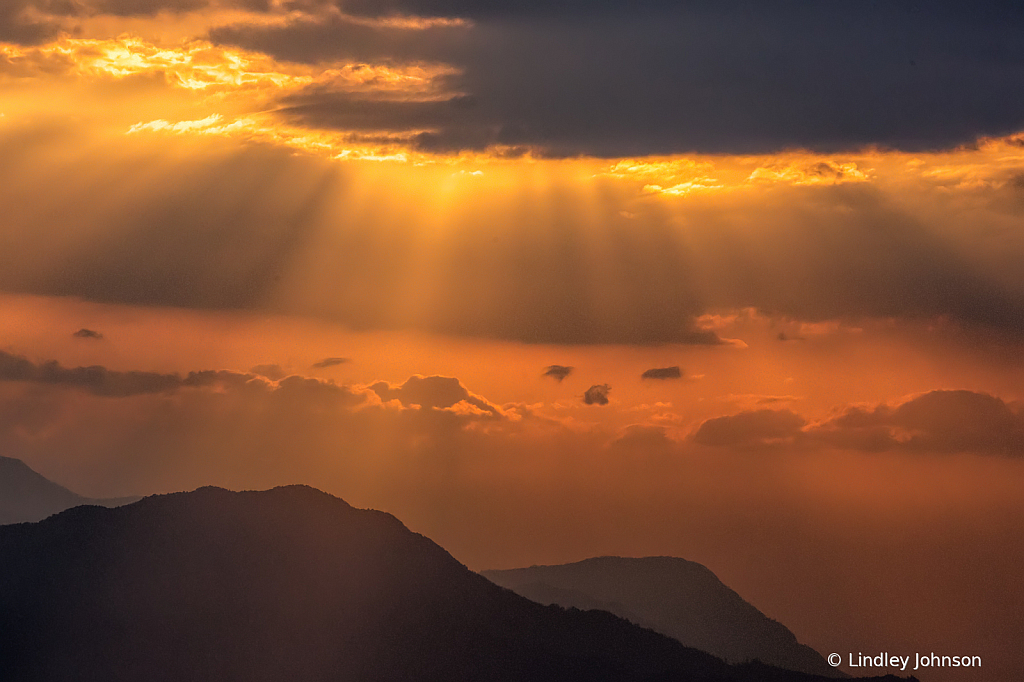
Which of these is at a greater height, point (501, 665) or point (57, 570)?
point (57, 570)

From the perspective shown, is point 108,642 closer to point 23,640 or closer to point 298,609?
point 23,640

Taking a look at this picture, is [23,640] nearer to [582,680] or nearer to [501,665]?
[501,665]

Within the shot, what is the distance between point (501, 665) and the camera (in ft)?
656

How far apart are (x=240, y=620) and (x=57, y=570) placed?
35970 mm

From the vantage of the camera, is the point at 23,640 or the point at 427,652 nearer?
the point at 23,640

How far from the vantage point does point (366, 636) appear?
655 feet

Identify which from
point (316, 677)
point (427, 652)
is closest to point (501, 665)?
point (427, 652)

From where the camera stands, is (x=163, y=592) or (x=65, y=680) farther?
(x=163, y=592)

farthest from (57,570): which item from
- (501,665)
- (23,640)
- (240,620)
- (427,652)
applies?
(501,665)

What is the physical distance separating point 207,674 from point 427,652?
40482 mm

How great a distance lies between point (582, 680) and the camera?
199750 millimetres

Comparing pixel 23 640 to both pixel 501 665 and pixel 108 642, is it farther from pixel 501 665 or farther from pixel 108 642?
pixel 501 665

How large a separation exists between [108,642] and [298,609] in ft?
112

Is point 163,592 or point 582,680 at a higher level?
point 163,592
